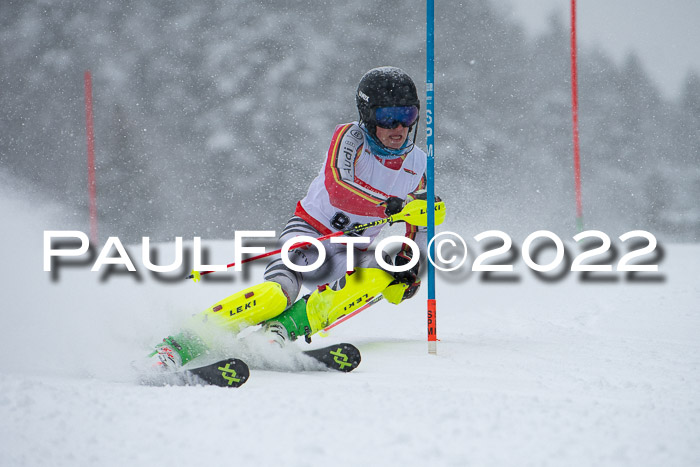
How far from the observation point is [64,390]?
7.55 feet

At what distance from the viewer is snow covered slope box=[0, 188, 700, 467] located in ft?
5.90

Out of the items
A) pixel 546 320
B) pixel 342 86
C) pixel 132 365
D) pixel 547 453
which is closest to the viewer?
pixel 547 453

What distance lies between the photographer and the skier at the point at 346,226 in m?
3.60

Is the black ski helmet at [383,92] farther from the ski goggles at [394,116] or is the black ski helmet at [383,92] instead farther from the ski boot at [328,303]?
the ski boot at [328,303]

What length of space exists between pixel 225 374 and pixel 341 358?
68cm

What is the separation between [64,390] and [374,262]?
2281 millimetres

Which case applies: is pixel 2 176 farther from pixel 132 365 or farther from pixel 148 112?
pixel 132 365

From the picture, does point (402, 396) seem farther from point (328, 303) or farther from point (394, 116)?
point (394, 116)

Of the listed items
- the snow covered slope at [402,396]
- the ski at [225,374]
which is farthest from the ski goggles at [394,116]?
the ski at [225,374]

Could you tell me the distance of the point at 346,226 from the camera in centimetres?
435

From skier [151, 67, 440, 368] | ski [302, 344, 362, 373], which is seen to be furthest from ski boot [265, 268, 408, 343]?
ski [302, 344, 362, 373]

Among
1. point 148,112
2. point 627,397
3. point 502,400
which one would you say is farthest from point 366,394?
point 148,112

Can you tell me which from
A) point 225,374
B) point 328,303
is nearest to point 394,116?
point 328,303

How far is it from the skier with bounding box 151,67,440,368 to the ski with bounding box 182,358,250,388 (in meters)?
0.56
